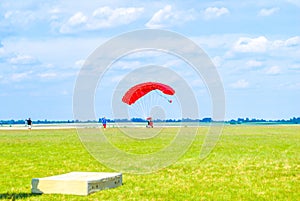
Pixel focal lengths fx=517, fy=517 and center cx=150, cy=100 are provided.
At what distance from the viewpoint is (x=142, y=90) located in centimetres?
5956

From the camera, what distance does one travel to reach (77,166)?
2230cm

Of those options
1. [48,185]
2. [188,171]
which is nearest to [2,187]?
[48,185]

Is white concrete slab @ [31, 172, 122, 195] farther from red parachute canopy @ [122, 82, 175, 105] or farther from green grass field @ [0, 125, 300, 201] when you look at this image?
red parachute canopy @ [122, 82, 175, 105]

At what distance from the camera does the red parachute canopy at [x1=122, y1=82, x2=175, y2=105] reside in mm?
56562

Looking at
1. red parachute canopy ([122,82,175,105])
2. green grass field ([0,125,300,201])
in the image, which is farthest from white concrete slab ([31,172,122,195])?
red parachute canopy ([122,82,175,105])

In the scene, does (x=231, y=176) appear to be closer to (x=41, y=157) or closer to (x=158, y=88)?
(x=41, y=157)

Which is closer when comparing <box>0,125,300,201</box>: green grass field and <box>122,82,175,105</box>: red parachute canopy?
<box>0,125,300,201</box>: green grass field

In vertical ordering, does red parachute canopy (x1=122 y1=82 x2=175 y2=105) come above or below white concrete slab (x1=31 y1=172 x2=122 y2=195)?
above

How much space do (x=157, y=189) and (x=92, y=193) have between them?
83.6 inches

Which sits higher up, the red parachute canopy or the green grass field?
the red parachute canopy

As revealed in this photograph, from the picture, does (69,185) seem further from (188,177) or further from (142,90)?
(142,90)

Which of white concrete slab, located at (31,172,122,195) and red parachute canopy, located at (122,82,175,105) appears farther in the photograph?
red parachute canopy, located at (122,82,175,105)

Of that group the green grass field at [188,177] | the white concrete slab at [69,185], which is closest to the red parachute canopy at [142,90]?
the green grass field at [188,177]

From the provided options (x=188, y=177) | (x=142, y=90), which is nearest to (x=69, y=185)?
(x=188, y=177)
